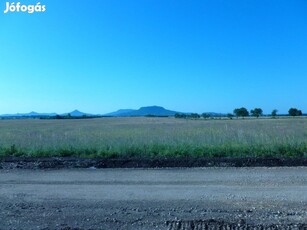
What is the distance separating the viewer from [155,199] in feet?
27.3

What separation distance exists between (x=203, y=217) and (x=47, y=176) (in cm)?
623

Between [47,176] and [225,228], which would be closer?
[225,228]

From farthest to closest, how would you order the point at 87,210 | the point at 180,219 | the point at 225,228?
the point at 87,210 → the point at 180,219 → the point at 225,228

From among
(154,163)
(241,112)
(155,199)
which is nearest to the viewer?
(155,199)

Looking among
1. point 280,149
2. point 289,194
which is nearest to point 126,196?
point 289,194

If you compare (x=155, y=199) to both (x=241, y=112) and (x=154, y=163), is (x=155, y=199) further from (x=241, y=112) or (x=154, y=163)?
(x=241, y=112)

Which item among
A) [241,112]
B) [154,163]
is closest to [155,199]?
[154,163]

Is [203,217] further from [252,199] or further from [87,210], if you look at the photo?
[87,210]

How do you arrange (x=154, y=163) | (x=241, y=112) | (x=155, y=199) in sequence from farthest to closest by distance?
(x=241, y=112) < (x=154, y=163) < (x=155, y=199)

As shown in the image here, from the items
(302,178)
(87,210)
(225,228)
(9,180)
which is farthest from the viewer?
(9,180)

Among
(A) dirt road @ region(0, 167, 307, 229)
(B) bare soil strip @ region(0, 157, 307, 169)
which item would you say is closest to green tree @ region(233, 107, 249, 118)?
(B) bare soil strip @ region(0, 157, 307, 169)

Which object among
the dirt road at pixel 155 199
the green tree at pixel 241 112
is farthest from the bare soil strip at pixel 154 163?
the green tree at pixel 241 112

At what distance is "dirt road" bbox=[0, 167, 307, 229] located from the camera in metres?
6.93

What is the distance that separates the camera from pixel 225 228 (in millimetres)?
6484
